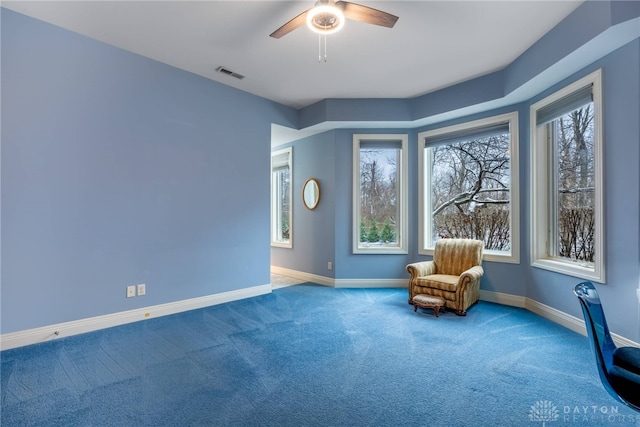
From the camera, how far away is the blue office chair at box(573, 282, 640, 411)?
1279mm

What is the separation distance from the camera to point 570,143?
11.1ft

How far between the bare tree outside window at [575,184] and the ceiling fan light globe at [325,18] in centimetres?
276

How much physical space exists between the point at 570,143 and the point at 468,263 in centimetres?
178

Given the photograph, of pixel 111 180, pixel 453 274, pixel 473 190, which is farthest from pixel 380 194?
pixel 111 180

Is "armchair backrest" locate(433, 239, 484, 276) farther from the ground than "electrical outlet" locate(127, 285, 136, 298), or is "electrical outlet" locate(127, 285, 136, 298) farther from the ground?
"armchair backrest" locate(433, 239, 484, 276)

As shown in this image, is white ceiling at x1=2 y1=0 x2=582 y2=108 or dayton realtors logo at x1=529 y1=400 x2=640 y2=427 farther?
white ceiling at x1=2 y1=0 x2=582 y2=108

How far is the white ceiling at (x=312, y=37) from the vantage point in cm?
259

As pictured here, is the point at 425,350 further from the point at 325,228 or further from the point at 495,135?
the point at 495,135

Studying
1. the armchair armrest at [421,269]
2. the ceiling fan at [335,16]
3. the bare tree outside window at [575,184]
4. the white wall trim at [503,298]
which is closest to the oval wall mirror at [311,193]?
the armchair armrest at [421,269]

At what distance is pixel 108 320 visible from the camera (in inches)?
123

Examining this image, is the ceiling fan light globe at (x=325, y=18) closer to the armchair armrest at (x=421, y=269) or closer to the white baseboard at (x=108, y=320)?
the armchair armrest at (x=421, y=269)

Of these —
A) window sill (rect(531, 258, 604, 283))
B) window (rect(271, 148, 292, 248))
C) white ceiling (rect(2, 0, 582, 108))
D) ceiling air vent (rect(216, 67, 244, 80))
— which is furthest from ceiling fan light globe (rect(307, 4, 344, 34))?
window (rect(271, 148, 292, 248))

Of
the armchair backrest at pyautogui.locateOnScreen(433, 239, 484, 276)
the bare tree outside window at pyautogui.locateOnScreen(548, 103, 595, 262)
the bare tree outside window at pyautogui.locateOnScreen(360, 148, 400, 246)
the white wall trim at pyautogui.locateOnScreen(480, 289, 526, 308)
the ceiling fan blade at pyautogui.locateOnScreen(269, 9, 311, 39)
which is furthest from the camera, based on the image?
the bare tree outside window at pyautogui.locateOnScreen(360, 148, 400, 246)

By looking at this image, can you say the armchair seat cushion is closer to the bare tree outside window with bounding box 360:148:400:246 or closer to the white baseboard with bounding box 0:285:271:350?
Answer: the bare tree outside window with bounding box 360:148:400:246
